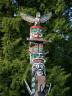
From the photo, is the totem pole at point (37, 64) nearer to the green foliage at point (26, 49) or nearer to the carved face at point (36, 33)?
the carved face at point (36, 33)

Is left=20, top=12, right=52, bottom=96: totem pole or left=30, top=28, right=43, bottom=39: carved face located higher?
left=30, top=28, right=43, bottom=39: carved face

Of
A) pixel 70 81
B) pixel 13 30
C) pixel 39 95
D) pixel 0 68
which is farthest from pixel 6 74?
pixel 39 95

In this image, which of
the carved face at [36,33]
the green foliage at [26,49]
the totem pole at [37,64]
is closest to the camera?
the totem pole at [37,64]

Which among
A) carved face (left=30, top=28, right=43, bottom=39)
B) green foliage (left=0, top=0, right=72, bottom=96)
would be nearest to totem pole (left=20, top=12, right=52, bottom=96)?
carved face (left=30, top=28, right=43, bottom=39)

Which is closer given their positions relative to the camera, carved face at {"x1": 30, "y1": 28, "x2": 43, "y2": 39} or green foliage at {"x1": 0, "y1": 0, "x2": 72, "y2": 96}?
carved face at {"x1": 30, "y1": 28, "x2": 43, "y2": 39}

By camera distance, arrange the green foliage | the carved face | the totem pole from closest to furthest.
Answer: the totem pole
the carved face
the green foliage

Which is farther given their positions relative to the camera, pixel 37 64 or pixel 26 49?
pixel 26 49

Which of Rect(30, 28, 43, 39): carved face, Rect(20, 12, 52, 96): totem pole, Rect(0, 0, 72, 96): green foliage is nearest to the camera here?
Rect(20, 12, 52, 96): totem pole

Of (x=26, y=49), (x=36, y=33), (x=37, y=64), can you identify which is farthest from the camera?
(x=26, y=49)

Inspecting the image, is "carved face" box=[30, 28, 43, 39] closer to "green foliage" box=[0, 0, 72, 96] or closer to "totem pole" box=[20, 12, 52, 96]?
"totem pole" box=[20, 12, 52, 96]

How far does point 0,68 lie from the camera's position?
1526 cm

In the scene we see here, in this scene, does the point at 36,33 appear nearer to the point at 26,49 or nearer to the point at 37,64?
the point at 37,64

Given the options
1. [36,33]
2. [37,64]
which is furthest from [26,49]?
[37,64]

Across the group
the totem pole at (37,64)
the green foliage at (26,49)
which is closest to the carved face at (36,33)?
the totem pole at (37,64)
